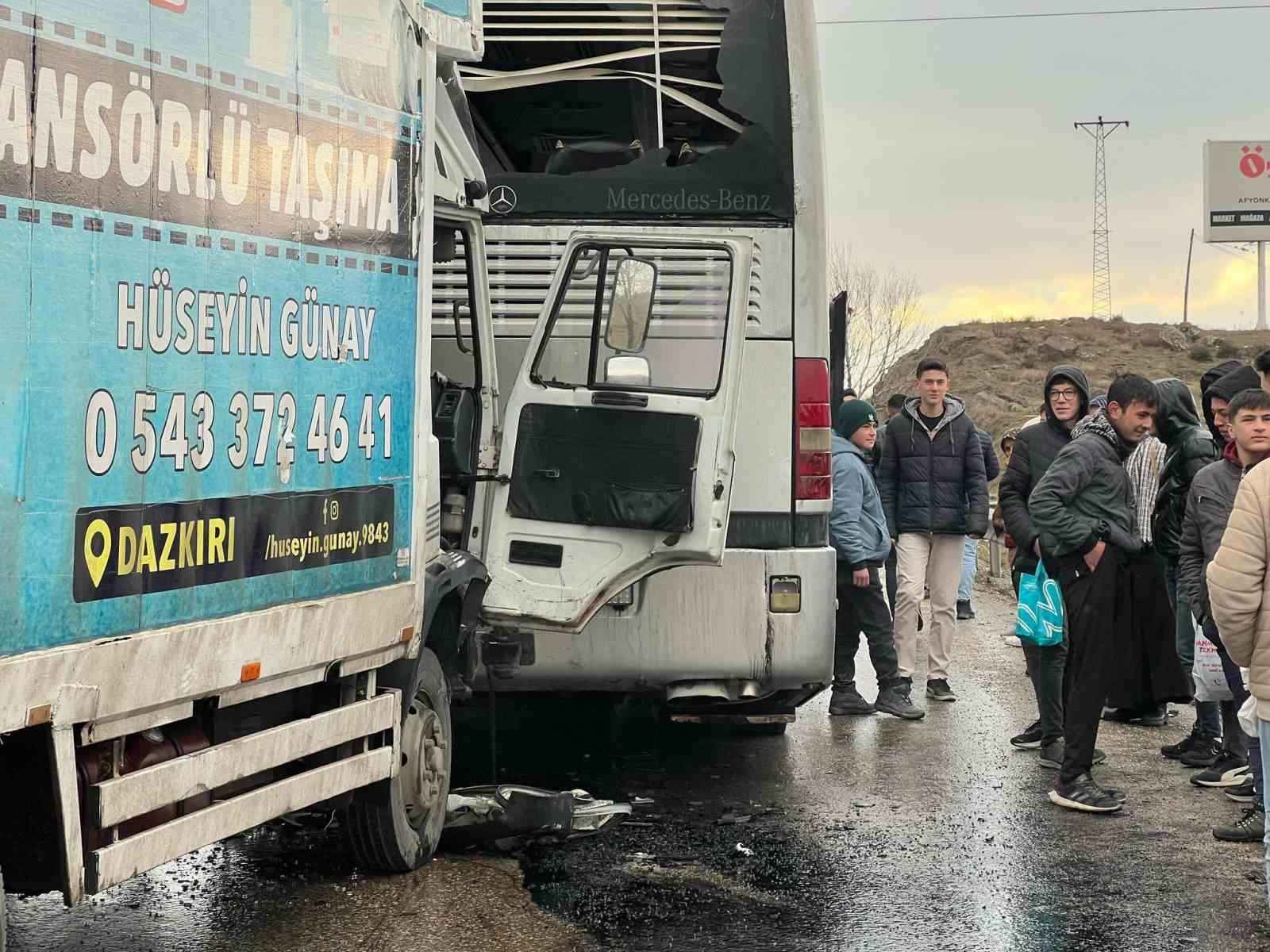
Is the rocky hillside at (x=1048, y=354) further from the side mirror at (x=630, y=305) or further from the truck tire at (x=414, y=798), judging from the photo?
the truck tire at (x=414, y=798)

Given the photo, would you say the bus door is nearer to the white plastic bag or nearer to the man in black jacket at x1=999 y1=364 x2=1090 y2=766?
the man in black jacket at x1=999 y1=364 x2=1090 y2=766

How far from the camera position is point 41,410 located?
378 cm

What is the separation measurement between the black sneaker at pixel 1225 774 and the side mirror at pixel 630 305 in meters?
3.35

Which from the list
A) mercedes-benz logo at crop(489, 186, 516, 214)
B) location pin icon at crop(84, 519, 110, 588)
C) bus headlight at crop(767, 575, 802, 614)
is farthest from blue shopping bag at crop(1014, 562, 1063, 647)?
location pin icon at crop(84, 519, 110, 588)

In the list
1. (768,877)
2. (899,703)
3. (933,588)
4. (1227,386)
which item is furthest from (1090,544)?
(933,588)

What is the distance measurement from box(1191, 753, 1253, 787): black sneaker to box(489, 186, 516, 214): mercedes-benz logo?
4088 millimetres

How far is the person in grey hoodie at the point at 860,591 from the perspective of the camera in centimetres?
964

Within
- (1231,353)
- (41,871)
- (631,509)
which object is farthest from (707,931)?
(1231,353)

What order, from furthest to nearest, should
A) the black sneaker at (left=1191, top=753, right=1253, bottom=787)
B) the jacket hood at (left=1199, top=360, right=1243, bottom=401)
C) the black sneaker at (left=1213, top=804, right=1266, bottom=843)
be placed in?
the jacket hood at (left=1199, top=360, right=1243, bottom=401)
the black sneaker at (left=1191, top=753, right=1253, bottom=787)
the black sneaker at (left=1213, top=804, right=1266, bottom=843)

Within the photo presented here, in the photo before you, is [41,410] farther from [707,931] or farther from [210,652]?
[707,931]

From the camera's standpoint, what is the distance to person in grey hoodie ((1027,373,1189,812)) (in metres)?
7.07

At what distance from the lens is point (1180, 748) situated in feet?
27.5

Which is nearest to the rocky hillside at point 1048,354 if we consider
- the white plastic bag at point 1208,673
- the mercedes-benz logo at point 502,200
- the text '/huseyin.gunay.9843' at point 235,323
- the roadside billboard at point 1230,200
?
the roadside billboard at point 1230,200

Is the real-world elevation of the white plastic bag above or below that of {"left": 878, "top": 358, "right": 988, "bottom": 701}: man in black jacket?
below
